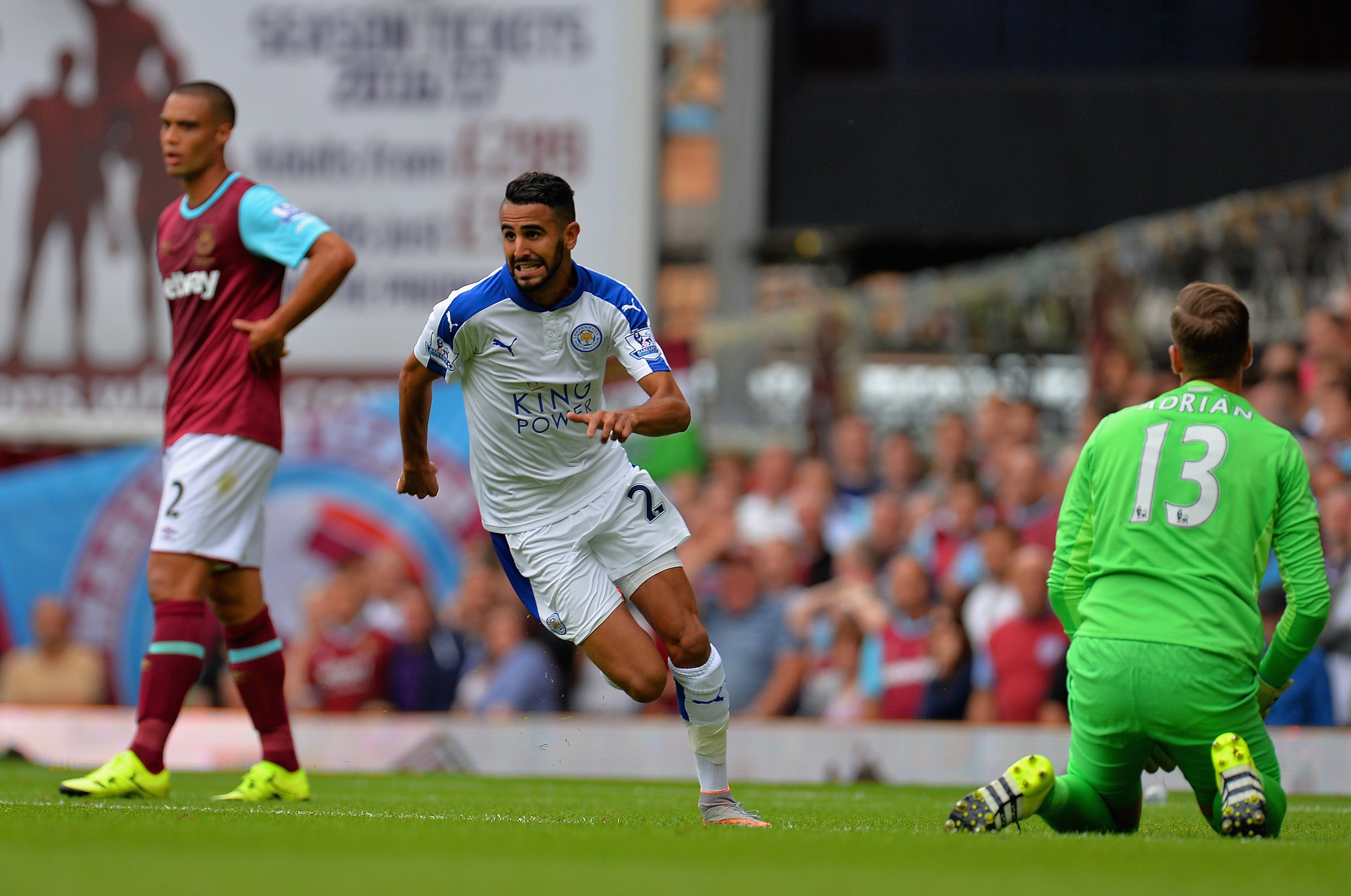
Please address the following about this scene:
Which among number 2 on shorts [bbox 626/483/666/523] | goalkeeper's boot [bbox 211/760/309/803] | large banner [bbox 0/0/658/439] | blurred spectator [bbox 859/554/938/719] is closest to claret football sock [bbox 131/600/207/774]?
goalkeeper's boot [bbox 211/760/309/803]

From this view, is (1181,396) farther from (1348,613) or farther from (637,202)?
(637,202)

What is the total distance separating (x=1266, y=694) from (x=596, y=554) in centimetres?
220

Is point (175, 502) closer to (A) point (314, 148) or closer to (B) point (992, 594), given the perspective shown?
(B) point (992, 594)

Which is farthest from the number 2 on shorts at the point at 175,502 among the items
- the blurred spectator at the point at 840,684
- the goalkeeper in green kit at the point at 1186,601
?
the blurred spectator at the point at 840,684

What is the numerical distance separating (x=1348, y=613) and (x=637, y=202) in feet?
33.4

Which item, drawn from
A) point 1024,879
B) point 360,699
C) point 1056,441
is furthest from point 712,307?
point 1024,879

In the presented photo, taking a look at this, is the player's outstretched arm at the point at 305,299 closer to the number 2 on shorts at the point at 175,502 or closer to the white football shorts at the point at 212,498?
the white football shorts at the point at 212,498

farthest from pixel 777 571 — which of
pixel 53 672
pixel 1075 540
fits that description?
pixel 1075 540

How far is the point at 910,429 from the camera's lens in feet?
51.4

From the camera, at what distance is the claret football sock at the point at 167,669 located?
634 cm

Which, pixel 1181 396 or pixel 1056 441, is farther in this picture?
pixel 1056 441

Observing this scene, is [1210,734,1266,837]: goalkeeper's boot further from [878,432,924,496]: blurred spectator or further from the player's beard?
[878,432,924,496]: blurred spectator

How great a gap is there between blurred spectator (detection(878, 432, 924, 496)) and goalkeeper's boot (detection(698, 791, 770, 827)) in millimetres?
7322

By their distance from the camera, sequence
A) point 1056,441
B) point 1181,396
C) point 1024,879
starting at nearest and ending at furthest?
point 1024,879 < point 1181,396 < point 1056,441
